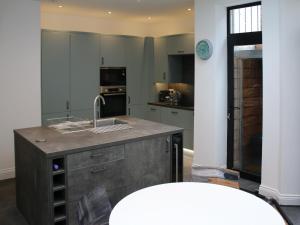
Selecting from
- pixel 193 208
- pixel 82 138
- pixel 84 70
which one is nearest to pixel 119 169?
pixel 82 138

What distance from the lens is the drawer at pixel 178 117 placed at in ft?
19.4

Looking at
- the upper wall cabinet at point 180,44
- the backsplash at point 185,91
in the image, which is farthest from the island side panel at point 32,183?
the backsplash at point 185,91

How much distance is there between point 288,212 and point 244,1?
2.82m

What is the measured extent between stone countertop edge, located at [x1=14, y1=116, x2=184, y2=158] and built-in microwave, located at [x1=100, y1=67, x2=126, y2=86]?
101 inches

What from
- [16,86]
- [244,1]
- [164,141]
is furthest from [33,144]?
[244,1]

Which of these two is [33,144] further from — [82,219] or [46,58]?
[46,58]

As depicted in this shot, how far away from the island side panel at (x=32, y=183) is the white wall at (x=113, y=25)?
129 inches

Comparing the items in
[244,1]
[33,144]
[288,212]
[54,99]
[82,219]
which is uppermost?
[244,1]

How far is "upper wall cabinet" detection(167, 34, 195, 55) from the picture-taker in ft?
19.6

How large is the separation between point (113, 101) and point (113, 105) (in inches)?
3.3

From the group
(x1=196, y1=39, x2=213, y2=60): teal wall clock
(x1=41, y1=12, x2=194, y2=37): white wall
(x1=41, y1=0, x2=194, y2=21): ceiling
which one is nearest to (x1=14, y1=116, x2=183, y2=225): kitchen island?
(x1=196, y1=39, x2=213, y2=60): teal wall clock

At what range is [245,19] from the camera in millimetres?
4609

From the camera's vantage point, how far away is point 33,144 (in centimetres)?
305

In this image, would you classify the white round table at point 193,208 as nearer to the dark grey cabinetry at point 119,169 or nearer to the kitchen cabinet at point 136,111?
the dark grey cabinetry at point 119,169
